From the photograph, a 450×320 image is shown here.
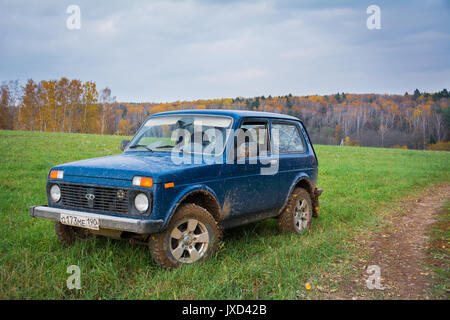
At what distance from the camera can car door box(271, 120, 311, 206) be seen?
6.08 meters

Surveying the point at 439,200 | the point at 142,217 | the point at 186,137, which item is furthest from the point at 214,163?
the point at 439,200

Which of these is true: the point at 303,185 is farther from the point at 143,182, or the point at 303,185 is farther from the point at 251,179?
the point at 143,182

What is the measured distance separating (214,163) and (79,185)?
1640 millimetres

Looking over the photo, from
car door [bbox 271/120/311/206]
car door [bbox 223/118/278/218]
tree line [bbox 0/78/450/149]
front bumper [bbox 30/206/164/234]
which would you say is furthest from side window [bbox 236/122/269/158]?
tree line [bbox 0/78/450/149]

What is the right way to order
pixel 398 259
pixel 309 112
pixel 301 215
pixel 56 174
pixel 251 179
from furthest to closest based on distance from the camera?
pixel 309 112
pixel 301 215
pixel 251 179
pixel 398 259
pixel 56 174

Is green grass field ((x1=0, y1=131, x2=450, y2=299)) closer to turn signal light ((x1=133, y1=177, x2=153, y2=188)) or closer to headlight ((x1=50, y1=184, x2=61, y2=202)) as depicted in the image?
headlight ((x1=50, y1=184, x2=61, y2=202))

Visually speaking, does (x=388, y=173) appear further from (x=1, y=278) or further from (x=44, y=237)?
(x=1, y=278)

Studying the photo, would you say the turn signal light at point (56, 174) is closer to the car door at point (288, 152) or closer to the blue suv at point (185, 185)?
the blue suv at point (185, 185)

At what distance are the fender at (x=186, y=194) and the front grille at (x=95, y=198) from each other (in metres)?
0.48

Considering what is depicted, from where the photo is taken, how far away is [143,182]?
409cm

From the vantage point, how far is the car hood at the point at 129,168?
416 centimetres

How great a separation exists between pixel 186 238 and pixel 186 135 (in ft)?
5.21

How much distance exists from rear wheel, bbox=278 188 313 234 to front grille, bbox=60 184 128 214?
291cm

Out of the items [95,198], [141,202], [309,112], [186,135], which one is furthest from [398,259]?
[309,112]
